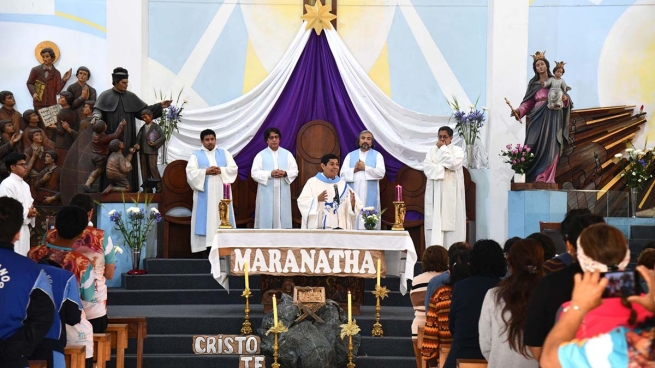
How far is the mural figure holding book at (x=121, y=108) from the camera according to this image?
1242 centimetres

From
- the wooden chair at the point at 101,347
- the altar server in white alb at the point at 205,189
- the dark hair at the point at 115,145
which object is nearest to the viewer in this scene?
the wooden chair at the point at 101,347

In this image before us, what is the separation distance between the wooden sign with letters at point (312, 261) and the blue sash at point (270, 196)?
2563mm

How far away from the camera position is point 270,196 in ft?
41.4

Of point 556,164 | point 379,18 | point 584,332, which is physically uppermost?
point 379,18

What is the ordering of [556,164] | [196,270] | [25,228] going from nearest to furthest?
[25,228] → [196,270] → [556,164]

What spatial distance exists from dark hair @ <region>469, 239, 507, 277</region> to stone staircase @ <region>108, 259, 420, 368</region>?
4139mm

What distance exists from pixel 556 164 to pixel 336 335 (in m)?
4.69

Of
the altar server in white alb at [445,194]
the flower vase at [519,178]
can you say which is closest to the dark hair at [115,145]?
the altar server in white alb at [445,194]

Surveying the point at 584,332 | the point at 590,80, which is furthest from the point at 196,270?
the point at 584,332

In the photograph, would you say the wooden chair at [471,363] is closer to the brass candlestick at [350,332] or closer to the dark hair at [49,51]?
the brass candlestick at [350,332]

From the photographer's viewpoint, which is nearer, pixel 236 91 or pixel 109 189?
pixel 109 189

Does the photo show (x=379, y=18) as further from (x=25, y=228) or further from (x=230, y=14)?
(x=25, y=228)

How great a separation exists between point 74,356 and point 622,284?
3599mm

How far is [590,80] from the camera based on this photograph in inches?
551
